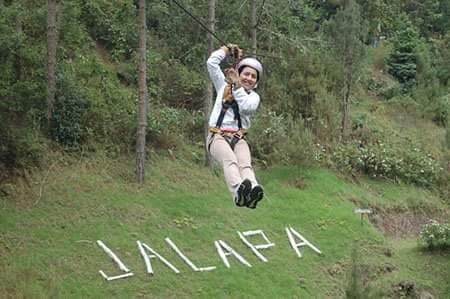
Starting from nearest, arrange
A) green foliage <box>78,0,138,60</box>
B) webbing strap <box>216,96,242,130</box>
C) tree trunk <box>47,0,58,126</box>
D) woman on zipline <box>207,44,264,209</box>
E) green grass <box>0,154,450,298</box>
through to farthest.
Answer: woman on zipline <box>207,44,264,209</box> < webbing strap <box>216,96,242,130</box> < green grass <box>0,154,450,298</box> < tree trunk <box>47,0,58,126</box> < green foliage <box>78,0,138,60</box>

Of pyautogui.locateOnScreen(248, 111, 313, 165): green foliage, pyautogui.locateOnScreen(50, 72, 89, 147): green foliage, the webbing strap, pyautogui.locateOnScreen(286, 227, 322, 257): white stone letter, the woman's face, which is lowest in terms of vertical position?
pyautogui.locateOnScreen(286, 227, 322, 257): white stone letter

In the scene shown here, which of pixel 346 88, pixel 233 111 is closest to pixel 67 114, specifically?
pixel 233 111


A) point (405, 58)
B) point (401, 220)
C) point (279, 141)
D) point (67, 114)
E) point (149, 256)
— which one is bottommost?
point (401, 220)

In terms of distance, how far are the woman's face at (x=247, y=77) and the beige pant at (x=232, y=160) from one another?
60cm

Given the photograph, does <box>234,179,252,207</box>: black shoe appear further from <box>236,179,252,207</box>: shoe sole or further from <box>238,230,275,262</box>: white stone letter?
<box>238,230,275,262</box>: white stone letter

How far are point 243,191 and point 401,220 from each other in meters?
13.8

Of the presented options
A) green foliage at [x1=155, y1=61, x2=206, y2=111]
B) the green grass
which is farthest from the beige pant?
green foliage at [x1=155, y1=61, x2=206, y2=111]

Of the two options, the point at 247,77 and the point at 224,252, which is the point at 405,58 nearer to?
the point at 224,252

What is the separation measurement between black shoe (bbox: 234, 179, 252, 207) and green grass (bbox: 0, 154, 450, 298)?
19.6 ft

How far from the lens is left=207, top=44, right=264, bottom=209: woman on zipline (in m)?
7.11

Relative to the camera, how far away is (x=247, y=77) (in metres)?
7.19

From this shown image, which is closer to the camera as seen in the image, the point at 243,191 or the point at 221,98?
the point at 243,191

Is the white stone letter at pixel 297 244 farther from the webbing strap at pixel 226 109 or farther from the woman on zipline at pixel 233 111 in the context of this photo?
the webbing strap at pixel 226 109

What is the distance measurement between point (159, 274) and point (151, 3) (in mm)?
10874
